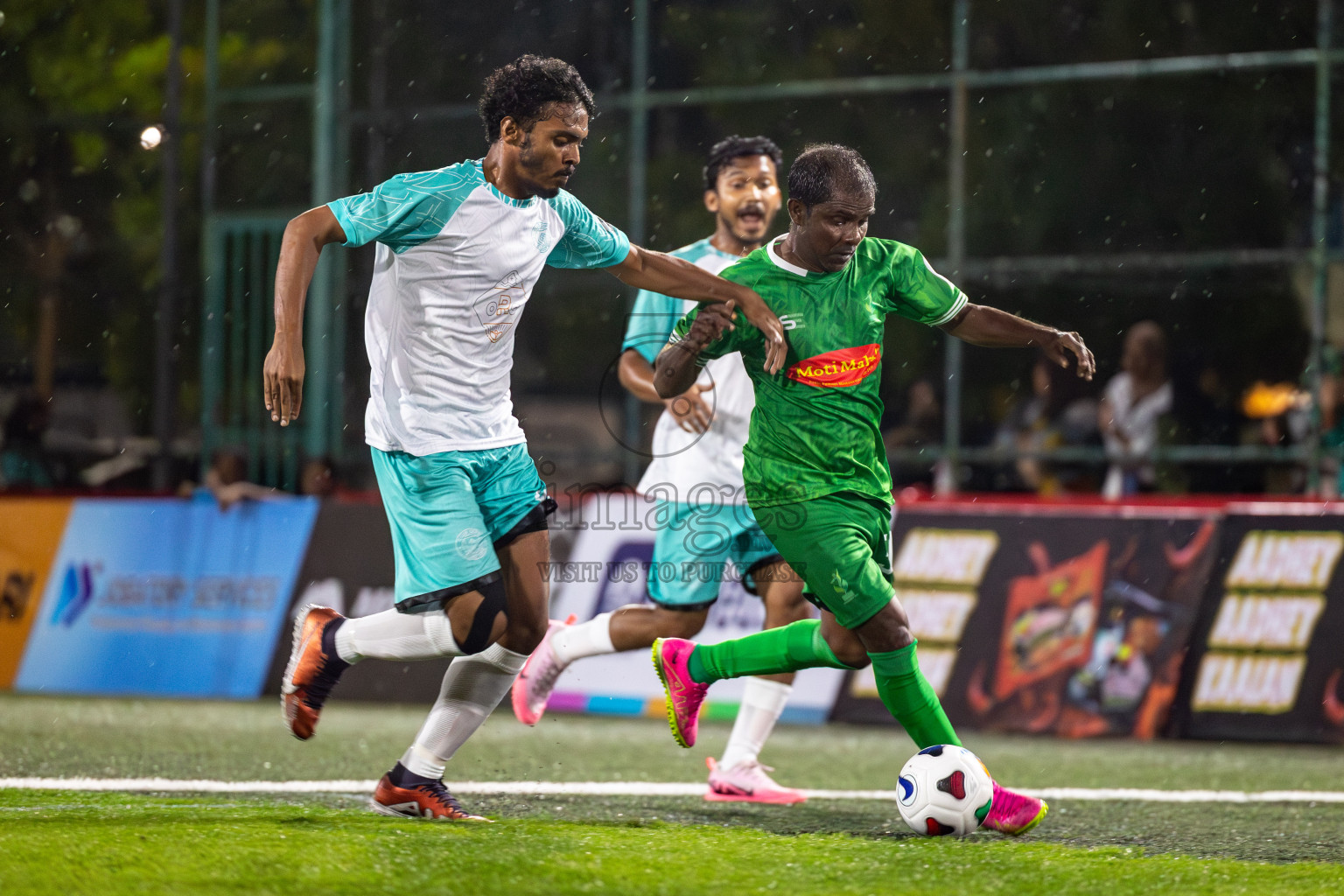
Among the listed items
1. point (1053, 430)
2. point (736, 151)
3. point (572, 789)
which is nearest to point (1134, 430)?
point (1053, 430)

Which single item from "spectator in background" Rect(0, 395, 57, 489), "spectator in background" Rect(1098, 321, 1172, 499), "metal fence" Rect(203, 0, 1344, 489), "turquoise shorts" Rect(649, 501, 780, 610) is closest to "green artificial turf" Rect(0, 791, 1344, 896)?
"turquoise shorts" Rect(649, 501, 780, 610)

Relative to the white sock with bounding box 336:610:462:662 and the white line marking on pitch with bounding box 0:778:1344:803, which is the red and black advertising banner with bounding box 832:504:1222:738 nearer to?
the white line marking on pitch with bounding box 0:778:1344:803

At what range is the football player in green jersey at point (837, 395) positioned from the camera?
16.8 ft

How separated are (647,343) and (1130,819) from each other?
250cm

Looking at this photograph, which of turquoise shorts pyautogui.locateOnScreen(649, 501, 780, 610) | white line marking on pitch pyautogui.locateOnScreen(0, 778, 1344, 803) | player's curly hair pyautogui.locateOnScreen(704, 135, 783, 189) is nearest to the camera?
white line marking on pitch pyautogui.locateOnScreen(0, 778, 1344, 803)

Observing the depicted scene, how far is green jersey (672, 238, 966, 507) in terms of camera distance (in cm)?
522

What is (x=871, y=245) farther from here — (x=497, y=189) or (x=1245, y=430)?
(x=1245, y=430)

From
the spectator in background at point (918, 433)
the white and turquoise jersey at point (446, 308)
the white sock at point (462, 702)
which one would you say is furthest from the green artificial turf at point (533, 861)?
the spectator in background at point (918, 433)

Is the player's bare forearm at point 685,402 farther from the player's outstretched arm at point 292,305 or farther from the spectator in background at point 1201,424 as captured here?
the spectator in background at point 1201,424

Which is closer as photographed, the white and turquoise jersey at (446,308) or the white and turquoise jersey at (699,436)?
the white and turquoise jersey at (446,308)

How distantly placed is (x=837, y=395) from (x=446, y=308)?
1.21 meters

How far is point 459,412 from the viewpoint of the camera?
5160 millimetres

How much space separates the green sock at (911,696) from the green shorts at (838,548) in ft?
0.55

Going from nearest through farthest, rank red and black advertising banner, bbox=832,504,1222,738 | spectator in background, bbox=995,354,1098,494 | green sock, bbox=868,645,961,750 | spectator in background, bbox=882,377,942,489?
green sock, bbox=868,645,961,750
red and black advertising banner, bbox=832,504,1222,738
spectator in background, bbox=995,354,1098,494
spectator in background, bbox=882,377,942,489
